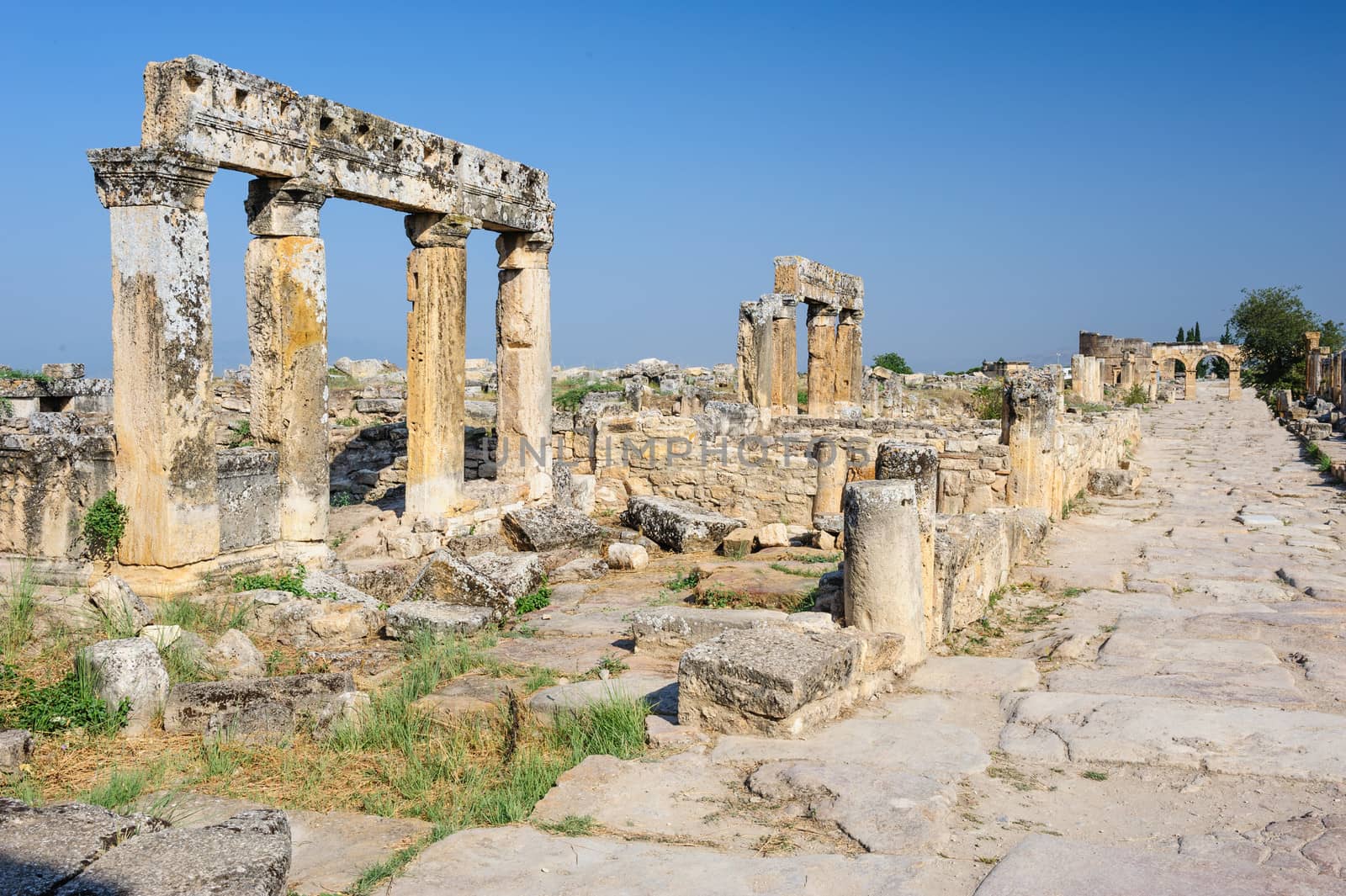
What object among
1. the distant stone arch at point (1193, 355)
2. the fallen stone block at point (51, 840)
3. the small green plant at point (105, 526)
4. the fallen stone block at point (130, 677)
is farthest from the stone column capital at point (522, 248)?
the distant stone arch at point (1193, 355)

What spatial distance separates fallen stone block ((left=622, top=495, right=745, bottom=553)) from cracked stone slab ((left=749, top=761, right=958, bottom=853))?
6658 millimetres

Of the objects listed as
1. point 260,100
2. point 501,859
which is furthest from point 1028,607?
point 260,100

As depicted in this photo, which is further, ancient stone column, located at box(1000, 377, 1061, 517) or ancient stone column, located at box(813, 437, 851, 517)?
ancient stone column, located at box(813, 437, 851, 517)

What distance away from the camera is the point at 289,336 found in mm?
8547

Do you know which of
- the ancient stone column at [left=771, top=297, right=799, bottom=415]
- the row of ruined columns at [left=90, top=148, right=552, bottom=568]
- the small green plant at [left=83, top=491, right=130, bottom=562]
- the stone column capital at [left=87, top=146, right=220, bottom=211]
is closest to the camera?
the stone column capital at [left=87, top=146, right=220, bottom=211]

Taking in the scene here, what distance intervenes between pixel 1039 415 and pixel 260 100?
8374 mm

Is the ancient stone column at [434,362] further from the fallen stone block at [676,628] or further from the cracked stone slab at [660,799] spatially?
the cracked stone slab at [660,799]

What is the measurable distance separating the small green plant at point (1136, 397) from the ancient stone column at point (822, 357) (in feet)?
62.4

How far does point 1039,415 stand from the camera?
1158 cm

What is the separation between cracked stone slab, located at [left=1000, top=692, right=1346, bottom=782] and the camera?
4.47 m

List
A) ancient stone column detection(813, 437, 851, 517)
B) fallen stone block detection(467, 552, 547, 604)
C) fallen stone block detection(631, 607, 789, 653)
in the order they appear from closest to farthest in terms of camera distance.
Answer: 1. fallen stone block detection(631, 607, 789, 653)
2. fallen stone block detection(467, 552, 547, 604)
3. ancient stone column detection(813, 437, 851, 517)

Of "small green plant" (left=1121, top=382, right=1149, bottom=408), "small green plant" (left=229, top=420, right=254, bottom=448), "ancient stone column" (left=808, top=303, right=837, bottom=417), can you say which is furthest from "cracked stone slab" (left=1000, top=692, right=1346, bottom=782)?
"small green plant" (left=1121, top=382, right=1149, bottom=408)

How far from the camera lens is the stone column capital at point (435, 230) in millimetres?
10180

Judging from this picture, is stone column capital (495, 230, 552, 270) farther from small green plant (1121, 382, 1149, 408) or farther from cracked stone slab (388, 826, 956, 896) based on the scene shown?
small green plant (1121, 382, 1149, 408)
